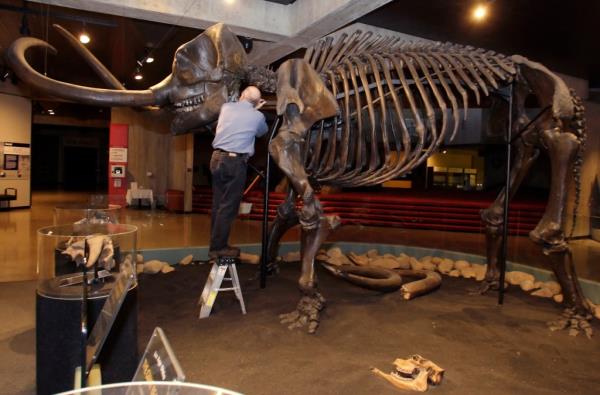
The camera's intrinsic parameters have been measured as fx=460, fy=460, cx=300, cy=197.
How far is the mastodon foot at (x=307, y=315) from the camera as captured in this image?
11.3 ft

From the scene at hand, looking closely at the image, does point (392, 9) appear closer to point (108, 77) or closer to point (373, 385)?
point (108, 77)

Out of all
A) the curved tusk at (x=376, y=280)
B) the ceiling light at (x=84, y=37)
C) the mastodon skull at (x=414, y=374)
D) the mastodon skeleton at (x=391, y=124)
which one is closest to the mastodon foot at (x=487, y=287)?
the mastodon skeleton at (x=391, y=124)

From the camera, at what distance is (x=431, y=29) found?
6.29 meters

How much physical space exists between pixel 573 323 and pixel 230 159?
2980 millimetres

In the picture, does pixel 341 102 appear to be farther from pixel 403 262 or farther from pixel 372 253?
pixel 372 253

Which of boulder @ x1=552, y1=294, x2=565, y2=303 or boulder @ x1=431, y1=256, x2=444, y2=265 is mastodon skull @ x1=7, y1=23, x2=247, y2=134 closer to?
boulder @ x1=431, y1=256, x2=444, y2=265

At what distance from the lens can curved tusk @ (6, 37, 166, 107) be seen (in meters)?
3.15

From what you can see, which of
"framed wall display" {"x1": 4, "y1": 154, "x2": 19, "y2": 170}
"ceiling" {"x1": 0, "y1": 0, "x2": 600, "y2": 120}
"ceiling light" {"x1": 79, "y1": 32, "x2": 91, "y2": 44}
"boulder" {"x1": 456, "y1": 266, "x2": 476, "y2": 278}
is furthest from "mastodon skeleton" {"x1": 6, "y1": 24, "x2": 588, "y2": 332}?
"framed wall display" {"x1": 4, "y1": 154, "x2": 19, "y2": 170}

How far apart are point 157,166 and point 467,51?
9.27 meters

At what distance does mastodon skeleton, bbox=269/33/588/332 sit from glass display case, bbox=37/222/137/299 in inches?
59.3

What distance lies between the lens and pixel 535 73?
12.8 feet

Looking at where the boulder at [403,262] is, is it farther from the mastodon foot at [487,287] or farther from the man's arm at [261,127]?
the man's arm at [261,127]

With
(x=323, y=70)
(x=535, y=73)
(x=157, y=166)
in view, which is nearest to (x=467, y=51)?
(x=535, y=73)

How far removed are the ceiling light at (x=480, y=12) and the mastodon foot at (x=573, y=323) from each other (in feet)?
11.4
